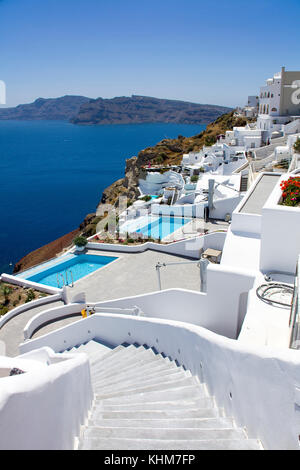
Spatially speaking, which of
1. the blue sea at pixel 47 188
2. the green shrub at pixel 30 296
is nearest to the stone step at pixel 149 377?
the green shrub at pixel 30 296

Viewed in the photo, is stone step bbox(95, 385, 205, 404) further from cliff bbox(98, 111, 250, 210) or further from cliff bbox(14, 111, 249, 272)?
cliff bbox(98, 111, 250, 210)

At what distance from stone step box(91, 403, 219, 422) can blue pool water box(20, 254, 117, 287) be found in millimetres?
10140

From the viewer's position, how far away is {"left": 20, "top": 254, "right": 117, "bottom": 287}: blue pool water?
1534cm

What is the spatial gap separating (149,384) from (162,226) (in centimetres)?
1378

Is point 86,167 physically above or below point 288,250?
below

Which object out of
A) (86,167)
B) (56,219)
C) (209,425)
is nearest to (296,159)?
(209,425)

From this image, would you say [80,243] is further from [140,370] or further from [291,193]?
[291,193]

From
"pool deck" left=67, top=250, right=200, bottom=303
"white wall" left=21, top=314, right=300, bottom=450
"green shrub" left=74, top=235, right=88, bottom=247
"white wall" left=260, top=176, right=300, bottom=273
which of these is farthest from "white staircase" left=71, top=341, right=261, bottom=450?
"green shrub" left=74, top=235, right=88, bottom=247
